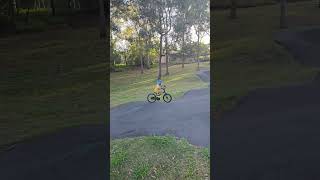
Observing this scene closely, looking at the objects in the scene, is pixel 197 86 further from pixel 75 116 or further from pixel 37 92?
pixel 37 92

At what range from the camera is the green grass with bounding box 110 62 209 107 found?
15.6 feet

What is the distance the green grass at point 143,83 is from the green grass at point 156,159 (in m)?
0.46

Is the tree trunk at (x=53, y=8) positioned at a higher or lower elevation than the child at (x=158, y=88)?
higher
